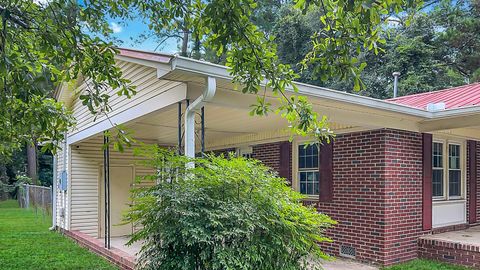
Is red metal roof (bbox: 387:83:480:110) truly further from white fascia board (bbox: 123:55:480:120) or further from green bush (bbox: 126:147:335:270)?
green bush (bbox: 126:147:335:270)

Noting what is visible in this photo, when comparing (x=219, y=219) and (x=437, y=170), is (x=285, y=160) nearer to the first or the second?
(x=437, y=170)

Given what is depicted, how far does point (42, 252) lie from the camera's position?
8.18 meters

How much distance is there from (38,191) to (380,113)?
1572 cm

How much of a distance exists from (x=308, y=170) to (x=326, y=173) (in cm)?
67

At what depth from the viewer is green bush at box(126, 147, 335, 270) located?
12.3ft

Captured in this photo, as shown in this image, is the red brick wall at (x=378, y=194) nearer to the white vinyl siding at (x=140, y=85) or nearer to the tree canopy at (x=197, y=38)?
the tree canopy at (x=197, y=38)

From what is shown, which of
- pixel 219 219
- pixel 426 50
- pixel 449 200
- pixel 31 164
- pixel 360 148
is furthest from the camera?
pixel 31 164

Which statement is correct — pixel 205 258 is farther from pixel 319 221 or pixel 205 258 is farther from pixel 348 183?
pixel 348 183

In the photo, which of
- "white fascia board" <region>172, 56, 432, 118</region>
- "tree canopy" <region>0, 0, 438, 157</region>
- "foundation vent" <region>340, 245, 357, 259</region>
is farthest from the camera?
"foundation vent" <region>340, 245, 357, 259</region>

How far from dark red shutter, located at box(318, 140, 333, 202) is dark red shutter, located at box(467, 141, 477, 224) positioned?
310cm

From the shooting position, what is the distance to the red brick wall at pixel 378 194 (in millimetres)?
6926

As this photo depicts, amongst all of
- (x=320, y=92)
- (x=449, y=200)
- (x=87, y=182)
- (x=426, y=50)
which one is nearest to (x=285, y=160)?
(x=449, y=200)

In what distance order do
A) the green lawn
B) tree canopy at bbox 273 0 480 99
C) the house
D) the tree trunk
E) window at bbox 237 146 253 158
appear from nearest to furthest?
1. the house
2. the green lawn
3. window at bbox 237 146 253 158
4. tree canopy at bbox 273 0 480 99
5. the tree trunk

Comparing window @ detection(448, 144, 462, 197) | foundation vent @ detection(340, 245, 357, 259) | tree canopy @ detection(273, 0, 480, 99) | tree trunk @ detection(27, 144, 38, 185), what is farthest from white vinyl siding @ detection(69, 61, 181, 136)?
tree trunk @ detection(27, 144, 38, 185)
